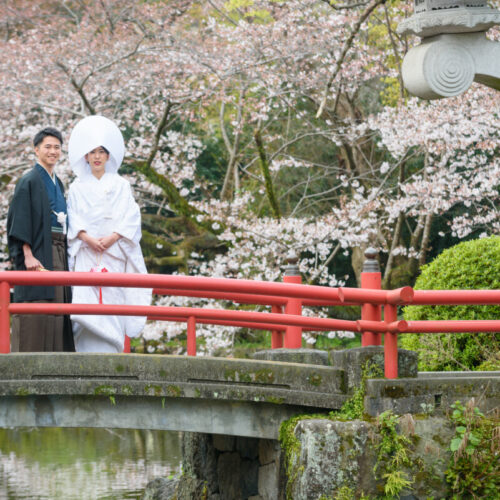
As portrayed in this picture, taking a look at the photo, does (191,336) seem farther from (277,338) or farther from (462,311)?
(462,311)

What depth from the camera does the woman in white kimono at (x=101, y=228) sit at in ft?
20.8

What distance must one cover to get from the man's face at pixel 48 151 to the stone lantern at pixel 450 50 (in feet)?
8.57

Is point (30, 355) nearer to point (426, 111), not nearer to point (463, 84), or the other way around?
point (463, 84)

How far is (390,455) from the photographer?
5047 millimetres

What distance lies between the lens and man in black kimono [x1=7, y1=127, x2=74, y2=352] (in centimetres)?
611

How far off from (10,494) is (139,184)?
7.20m

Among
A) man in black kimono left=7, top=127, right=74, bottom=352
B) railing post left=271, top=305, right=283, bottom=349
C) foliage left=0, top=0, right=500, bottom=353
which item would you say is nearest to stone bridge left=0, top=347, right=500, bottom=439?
man in black kimono left=7, top=127, right=74, bottom=352

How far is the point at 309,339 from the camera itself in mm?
14266

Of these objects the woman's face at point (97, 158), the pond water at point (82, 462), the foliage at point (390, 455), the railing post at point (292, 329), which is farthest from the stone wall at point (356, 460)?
the pond water at point (82, 462)

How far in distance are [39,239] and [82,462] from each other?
7729 millimetres

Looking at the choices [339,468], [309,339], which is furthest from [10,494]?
[339,468]

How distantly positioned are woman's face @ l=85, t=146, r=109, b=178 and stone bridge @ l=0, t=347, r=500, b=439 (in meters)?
1.56

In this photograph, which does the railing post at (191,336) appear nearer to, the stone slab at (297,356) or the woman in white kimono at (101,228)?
the woman in white kimono at (101,228)

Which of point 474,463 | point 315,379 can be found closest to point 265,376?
point 315,379
